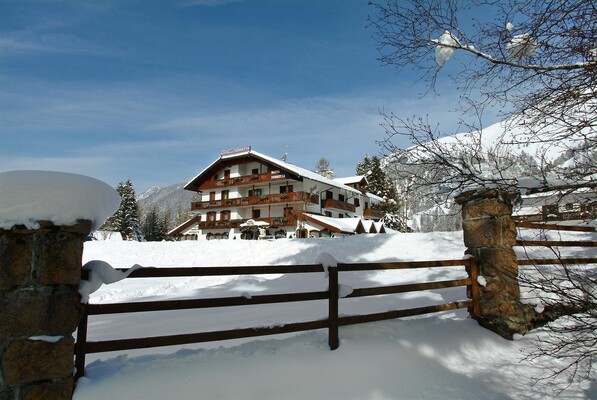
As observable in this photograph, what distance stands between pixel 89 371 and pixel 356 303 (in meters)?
5.26

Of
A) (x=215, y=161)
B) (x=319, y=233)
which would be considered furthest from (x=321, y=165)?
(x=319, y=233)

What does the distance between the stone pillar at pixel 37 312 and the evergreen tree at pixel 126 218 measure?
56401 millimetres

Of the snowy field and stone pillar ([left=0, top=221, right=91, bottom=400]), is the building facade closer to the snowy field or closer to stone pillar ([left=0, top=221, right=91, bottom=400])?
the snowy field

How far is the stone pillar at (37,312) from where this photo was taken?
2688mm

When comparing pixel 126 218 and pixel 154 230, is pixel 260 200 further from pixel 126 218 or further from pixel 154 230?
pixel 154 230

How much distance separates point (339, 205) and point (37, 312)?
4070 cm

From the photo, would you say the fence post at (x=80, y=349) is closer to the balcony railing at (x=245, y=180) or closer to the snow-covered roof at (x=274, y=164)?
the snow-covered roof at (x=274, y=164)

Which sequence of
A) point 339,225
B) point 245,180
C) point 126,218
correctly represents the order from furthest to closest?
point 126,218 < point 245,180 < point 339,225

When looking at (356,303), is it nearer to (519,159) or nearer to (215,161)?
(519,159)

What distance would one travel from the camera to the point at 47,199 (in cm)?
278

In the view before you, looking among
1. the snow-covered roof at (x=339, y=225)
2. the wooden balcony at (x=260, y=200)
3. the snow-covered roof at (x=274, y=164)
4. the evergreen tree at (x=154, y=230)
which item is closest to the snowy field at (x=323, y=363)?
the snow-covered roof at (x=339, y=225)

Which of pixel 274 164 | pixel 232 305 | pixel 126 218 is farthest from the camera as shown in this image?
pixel 126 218

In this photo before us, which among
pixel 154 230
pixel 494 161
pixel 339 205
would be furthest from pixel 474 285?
pixel 154 230

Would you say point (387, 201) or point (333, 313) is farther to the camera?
point (387, 201)
